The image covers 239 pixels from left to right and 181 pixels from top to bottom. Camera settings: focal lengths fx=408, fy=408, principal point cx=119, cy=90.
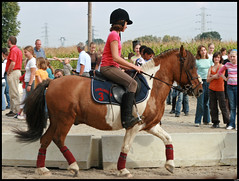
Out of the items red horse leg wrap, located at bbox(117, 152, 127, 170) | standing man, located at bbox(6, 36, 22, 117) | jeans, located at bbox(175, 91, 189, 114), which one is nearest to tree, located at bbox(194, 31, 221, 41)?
jeans, located at bbox(175, 91, 189, 114)

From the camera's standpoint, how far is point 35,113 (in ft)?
23.2

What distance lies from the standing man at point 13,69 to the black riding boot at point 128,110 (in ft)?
23.3

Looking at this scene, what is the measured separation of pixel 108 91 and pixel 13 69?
7.47 m

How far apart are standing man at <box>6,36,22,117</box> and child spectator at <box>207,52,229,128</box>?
19.7 feet

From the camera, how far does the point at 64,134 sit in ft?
22.1

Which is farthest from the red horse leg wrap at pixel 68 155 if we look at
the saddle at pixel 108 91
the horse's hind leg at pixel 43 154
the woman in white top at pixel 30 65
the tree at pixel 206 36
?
the tree at pixel 206 36

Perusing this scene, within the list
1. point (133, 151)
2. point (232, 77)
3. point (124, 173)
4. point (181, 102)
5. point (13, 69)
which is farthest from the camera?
point (181, 102)

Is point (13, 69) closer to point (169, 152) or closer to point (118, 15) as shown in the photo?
point (118, 15)

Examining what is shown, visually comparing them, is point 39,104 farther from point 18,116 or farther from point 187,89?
point 18,116

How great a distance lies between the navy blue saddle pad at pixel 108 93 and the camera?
6.71 metres

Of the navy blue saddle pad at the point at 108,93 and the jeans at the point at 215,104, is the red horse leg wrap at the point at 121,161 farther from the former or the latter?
the jeans at the point at 215,104

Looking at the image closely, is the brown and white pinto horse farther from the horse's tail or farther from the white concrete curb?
the white concrete curb

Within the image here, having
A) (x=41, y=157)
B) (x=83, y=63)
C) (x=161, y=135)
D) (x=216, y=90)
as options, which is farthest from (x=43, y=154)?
(x=83, y=63)

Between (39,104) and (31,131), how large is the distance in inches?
20.0
